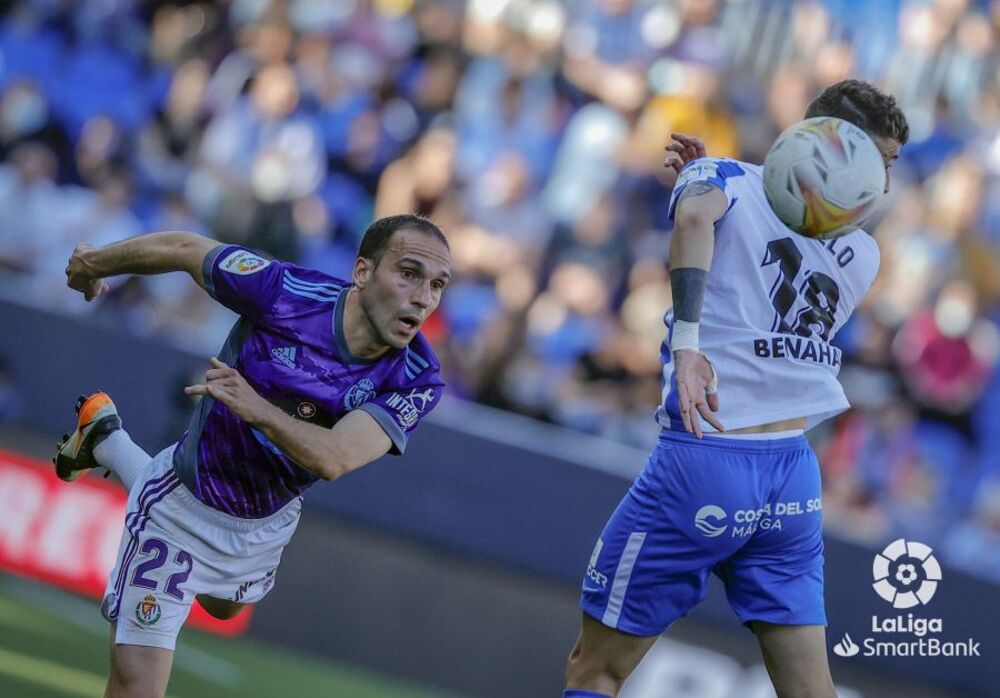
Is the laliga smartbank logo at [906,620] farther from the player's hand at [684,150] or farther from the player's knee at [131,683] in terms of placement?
the player's knee at [131,683]

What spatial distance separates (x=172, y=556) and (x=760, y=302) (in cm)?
219

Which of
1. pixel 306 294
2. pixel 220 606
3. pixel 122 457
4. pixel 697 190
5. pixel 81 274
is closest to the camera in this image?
pixel 697 190

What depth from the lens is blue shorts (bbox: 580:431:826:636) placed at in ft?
16.4

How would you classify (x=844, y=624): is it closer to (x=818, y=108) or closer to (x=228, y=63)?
(x=818, y=108)

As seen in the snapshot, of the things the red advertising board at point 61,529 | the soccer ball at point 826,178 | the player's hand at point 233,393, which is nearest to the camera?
the player's hand at point 233,393

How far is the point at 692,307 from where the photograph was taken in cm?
479

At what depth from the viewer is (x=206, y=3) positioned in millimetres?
12422

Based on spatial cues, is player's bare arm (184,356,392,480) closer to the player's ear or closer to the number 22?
the player's ear

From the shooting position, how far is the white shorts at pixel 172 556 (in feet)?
16.9

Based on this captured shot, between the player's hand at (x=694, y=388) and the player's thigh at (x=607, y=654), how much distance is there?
805 millimetres

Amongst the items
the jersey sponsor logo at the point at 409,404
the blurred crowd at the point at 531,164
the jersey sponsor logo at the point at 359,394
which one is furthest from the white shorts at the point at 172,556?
the blurred crowd at the point at 531,164

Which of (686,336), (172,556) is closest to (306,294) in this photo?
(172,556)

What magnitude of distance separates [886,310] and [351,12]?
4.90m

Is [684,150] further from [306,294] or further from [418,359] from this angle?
[306,294]
